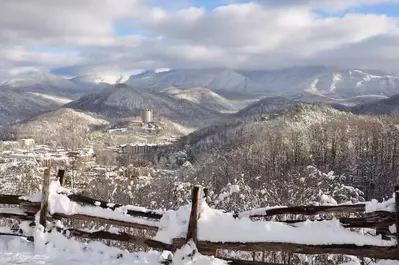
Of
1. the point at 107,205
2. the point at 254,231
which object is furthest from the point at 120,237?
the point at 254,231

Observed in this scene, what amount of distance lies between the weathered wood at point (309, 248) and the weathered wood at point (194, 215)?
125 mm

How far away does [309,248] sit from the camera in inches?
246

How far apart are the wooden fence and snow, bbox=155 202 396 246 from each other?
6 cm

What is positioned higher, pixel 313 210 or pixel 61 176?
pixel 61 176

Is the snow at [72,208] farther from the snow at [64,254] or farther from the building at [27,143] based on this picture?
the building at [27,143]

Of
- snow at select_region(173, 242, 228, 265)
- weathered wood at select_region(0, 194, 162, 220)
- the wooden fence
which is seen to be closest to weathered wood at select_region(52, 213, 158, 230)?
the wooden fence

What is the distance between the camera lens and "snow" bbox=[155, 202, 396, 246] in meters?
6.12

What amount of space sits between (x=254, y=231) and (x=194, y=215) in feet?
2.96

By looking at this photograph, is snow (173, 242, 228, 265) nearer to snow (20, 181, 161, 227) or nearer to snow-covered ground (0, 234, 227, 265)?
snow-covered ground (0, 234, 227, 265)

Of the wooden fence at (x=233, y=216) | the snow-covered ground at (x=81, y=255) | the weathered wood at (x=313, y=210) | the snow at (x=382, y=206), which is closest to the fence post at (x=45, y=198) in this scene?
the wooden fence at (x=233, y=216)

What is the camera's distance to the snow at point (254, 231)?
6.12 m

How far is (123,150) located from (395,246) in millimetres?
142827

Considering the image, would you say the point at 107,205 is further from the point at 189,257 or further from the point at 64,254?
the point at 189,257

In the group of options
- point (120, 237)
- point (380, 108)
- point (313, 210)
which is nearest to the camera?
point (313, 210)
